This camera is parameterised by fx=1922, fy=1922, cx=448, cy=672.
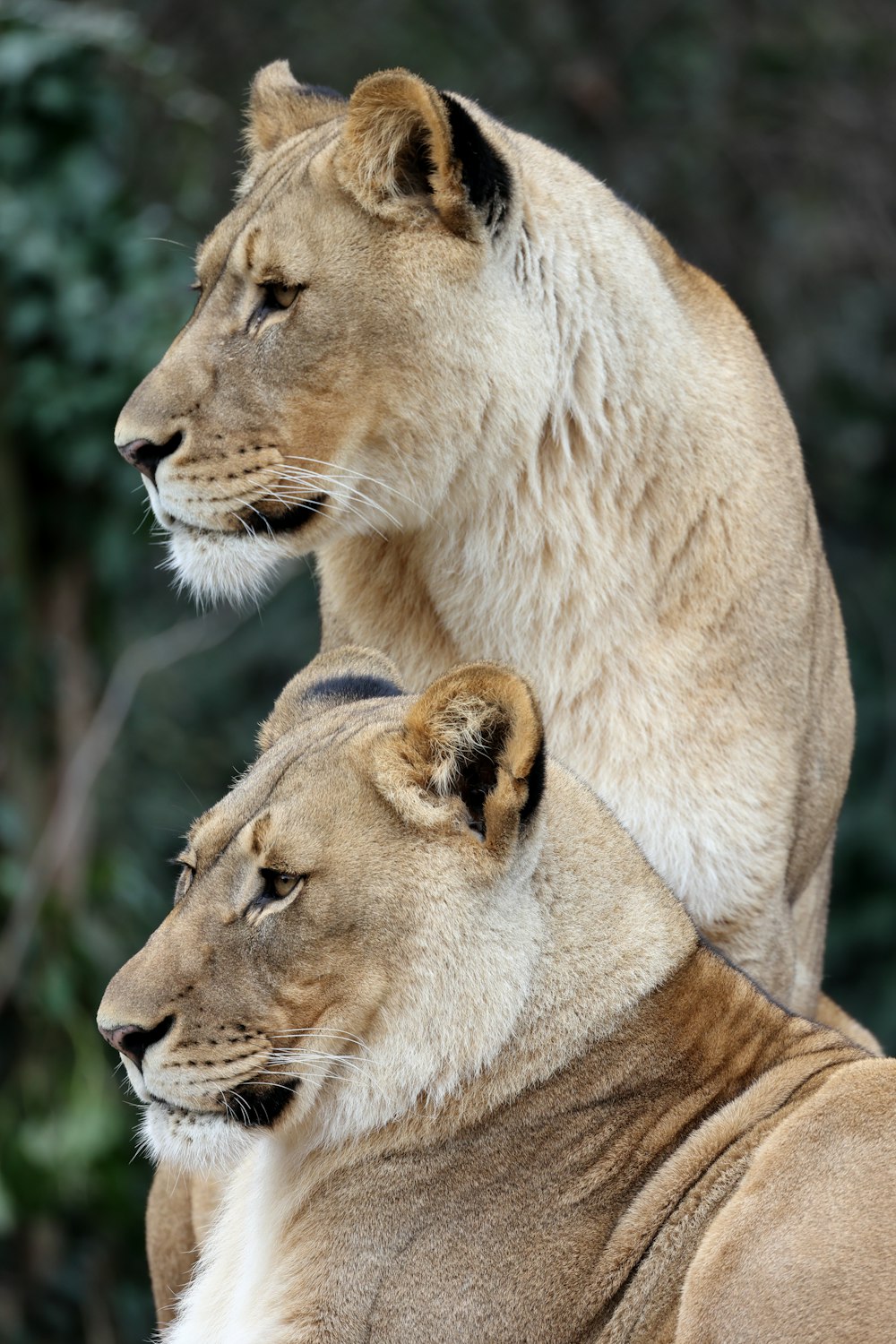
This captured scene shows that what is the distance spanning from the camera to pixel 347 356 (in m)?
3.36

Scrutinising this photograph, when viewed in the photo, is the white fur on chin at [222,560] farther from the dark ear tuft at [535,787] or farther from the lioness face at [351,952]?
the dark ear tuft at [535,787]

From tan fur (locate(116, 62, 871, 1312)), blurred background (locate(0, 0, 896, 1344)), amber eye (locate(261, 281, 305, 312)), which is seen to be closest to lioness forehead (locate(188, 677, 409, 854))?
tan fur (locate(116, 62, 871, 1312))

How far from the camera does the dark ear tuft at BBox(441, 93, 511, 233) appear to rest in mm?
3264

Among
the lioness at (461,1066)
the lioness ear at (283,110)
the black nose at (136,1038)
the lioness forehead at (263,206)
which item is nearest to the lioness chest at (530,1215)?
the lioness at (461,1066)

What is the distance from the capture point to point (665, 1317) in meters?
2.74

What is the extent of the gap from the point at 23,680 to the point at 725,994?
3.86 metres

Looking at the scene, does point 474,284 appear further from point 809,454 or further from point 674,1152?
point 809,454

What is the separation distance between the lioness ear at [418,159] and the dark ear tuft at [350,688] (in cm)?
81

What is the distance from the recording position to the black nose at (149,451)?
338cm

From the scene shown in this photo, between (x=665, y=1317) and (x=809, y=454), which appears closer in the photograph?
(x=665, y=1317)

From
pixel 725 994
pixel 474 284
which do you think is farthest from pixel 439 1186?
pixel 474 284

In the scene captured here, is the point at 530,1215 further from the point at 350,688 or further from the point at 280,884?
the point at 350,688

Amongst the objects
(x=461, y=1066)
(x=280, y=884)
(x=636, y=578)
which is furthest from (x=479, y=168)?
(x=461, y=1066)

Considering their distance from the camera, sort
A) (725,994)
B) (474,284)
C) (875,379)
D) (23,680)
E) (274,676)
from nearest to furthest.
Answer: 1. (725,994)
2. (474,284)
3. (23,680)
4. (875,379)
5. (274,676)
